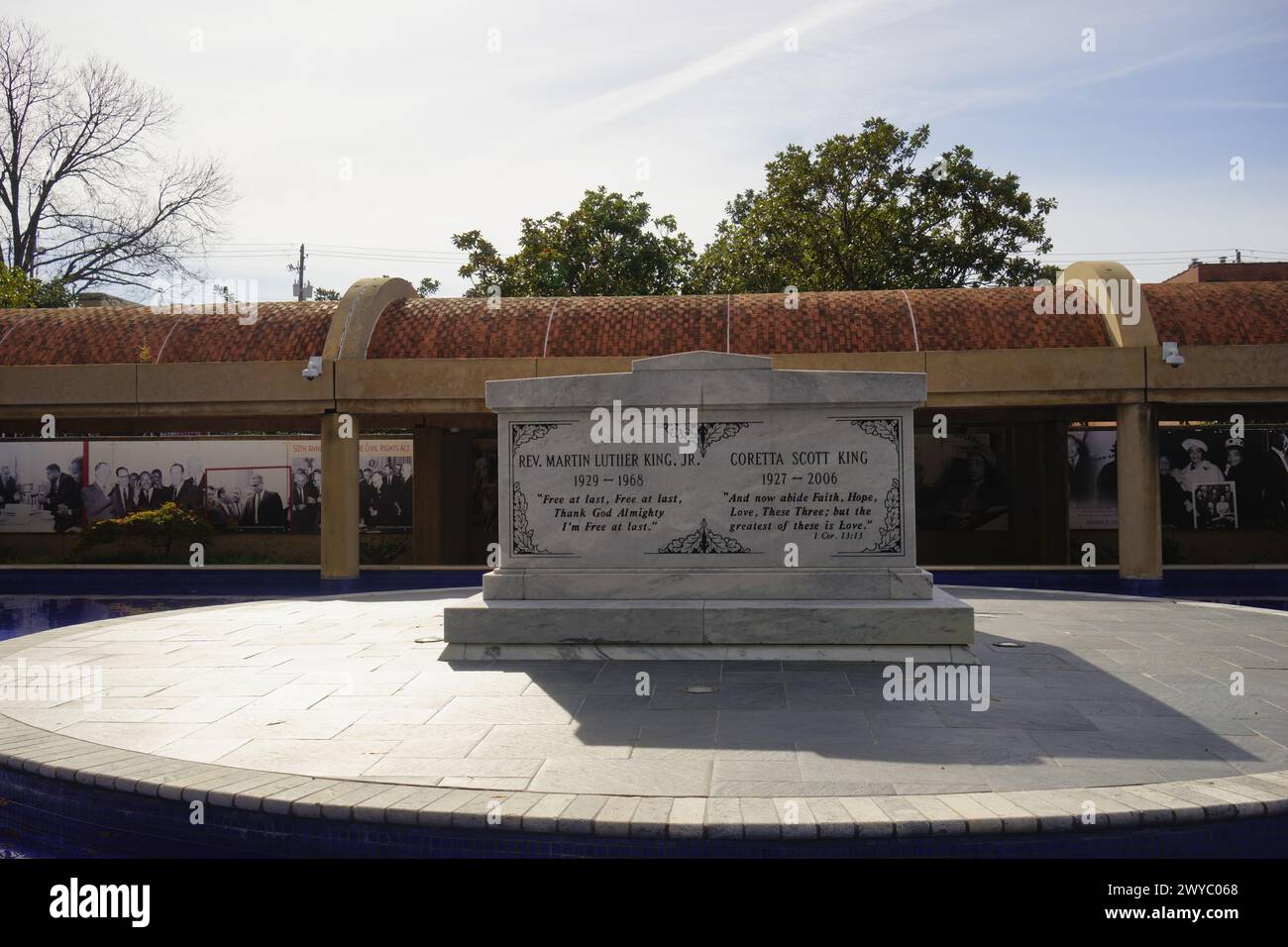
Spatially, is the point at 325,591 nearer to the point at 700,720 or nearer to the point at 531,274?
the point at 700,720

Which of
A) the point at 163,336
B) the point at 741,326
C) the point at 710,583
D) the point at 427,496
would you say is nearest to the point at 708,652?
the point at 710,583

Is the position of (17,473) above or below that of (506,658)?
above

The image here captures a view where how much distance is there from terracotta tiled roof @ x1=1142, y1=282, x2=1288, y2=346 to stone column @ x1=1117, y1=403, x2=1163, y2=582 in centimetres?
149

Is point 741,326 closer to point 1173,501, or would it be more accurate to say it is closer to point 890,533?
point 890,533

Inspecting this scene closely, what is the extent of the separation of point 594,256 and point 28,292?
16.2 m

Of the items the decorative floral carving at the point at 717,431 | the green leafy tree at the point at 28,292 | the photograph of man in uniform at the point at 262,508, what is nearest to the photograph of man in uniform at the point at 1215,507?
the decorative floral carving at the point at 717,431

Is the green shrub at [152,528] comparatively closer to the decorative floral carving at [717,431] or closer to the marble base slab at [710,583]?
the marble base slab at [710,583]

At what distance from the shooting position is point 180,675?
8.79 metres

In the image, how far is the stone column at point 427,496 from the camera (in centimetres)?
2247
